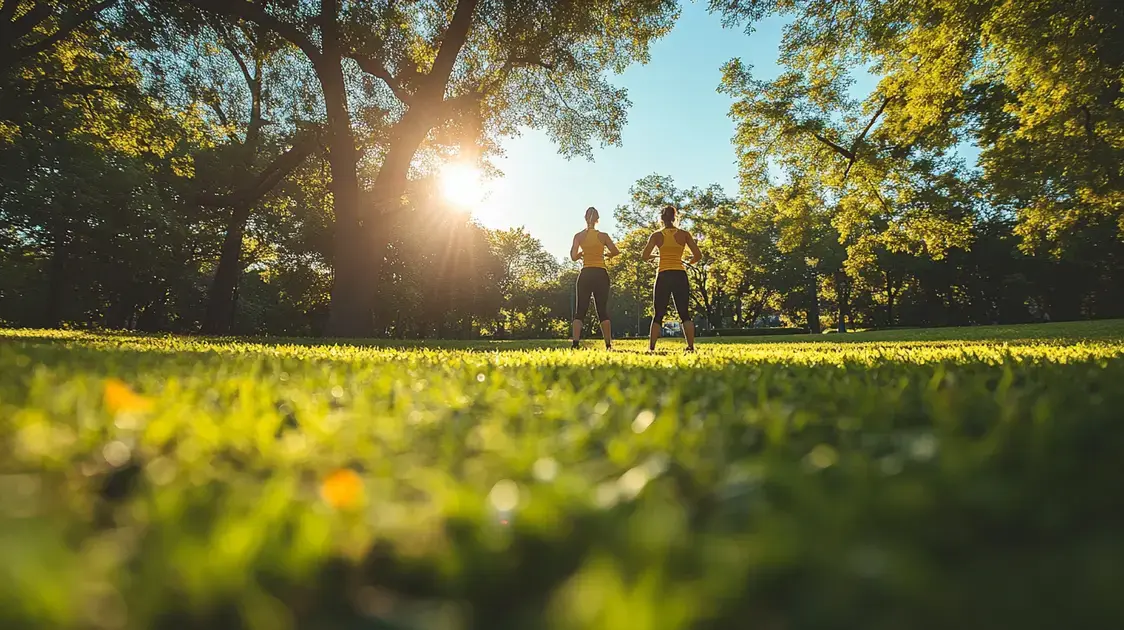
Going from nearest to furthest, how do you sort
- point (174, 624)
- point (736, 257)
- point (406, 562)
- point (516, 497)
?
point (174, 624) → point (406, 562) → point (516, 497) → point (736, 257)

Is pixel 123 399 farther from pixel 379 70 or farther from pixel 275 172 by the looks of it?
pixel 275 172

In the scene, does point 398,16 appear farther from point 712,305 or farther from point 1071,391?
point 712,305

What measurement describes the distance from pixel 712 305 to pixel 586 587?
204 ft

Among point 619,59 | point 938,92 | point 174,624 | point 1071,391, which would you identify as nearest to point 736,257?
point 619,59

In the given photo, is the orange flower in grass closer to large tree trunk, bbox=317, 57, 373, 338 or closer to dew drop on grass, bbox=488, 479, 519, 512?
dew drop on grass, bbox=488, 479, 519, 512

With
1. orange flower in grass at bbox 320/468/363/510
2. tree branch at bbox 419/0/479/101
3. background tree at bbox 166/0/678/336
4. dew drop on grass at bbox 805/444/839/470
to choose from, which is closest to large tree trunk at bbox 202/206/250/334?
background tree at bbox 166/0/678/336

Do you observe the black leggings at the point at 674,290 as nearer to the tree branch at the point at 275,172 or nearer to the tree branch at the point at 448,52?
the tree branch at the point at 448,52

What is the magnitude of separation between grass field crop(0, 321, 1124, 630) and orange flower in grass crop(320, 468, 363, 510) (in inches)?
0.6

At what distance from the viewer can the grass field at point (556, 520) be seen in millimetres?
835

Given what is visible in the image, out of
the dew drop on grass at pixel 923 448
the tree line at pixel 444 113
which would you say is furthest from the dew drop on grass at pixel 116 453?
the tree line at pixel 444 113

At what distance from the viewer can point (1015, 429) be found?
6.44 ft

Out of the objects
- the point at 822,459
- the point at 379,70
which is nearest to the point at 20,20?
the point at 379,70

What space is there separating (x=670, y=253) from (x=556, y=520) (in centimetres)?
860

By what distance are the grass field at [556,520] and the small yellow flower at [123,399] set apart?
0.04 m
